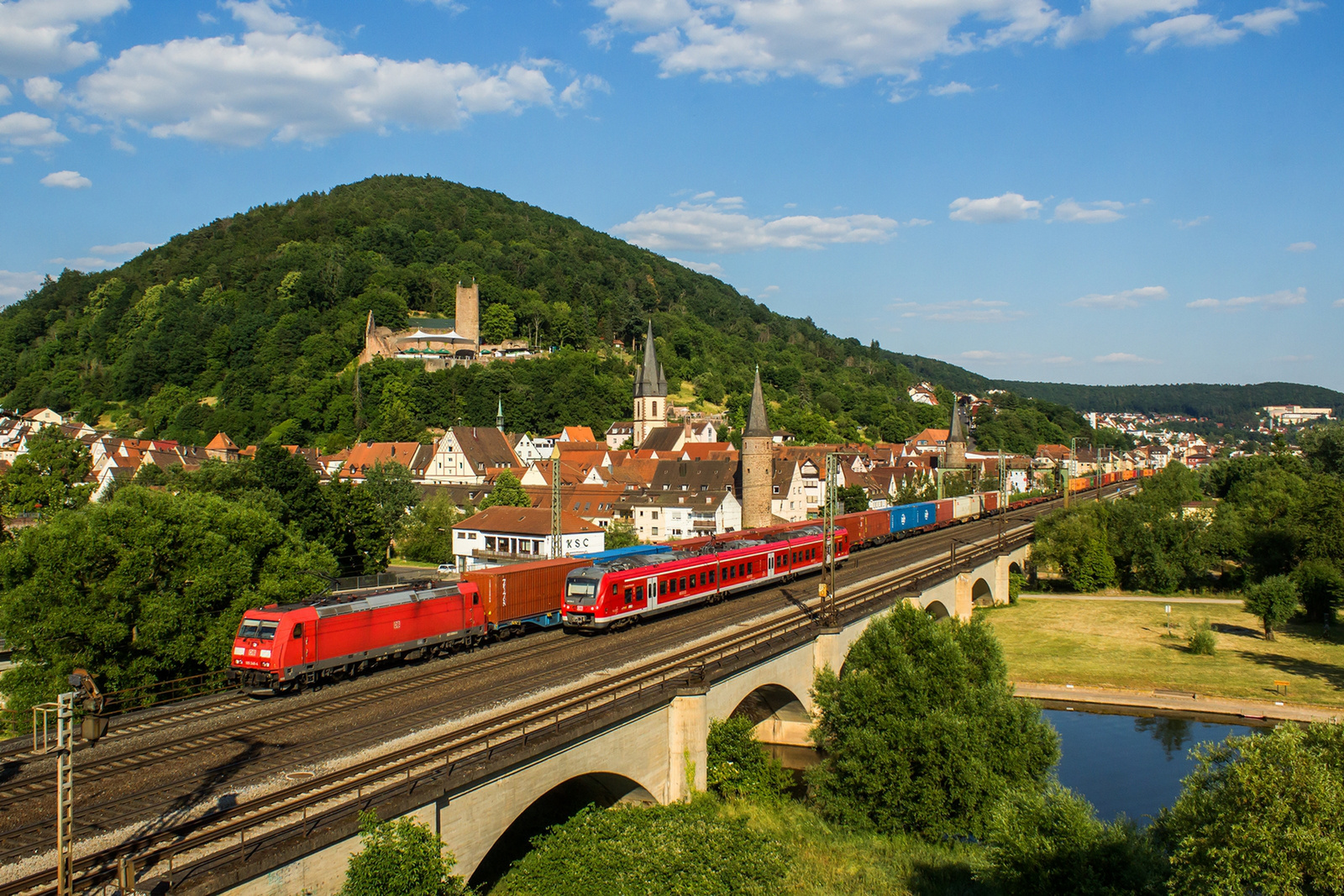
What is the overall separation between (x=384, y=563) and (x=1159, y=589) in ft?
184

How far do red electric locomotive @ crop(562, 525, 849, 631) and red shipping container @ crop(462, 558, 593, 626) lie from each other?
4.37ft

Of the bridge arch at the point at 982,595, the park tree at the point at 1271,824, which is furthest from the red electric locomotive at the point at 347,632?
the bridge arch at the point at 982,595

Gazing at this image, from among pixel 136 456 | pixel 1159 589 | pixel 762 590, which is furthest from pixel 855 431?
pixel 762 590

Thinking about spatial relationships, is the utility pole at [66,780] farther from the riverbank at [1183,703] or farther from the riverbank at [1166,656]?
the riverbank at [1166,656]

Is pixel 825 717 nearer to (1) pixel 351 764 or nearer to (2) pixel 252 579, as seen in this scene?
(1) pixel 351 764

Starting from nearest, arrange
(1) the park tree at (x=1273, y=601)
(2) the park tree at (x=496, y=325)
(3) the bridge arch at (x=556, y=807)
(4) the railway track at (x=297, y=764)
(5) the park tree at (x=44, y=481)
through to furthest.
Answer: (4) the railway track at (x=297, y=764)
(3) the bridge arch at (x=556, y=807)
(1) the park tree at (x=1273, y=601)
(5) the park tree at (x=44, y=481)
(2) the park tree at (x=496, y=325)

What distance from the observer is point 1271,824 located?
13.7 meters

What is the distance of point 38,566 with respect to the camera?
2819 centimetres

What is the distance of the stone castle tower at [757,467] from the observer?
79188 mm

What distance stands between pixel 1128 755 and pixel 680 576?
1902 cm

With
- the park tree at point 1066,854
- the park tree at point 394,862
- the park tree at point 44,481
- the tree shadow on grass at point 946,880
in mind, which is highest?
the park tree at point 44,481

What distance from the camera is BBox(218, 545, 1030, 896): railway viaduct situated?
13.3 metres

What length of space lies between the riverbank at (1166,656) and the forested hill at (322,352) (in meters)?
94.2

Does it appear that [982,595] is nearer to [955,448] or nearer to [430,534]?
[430,534]
